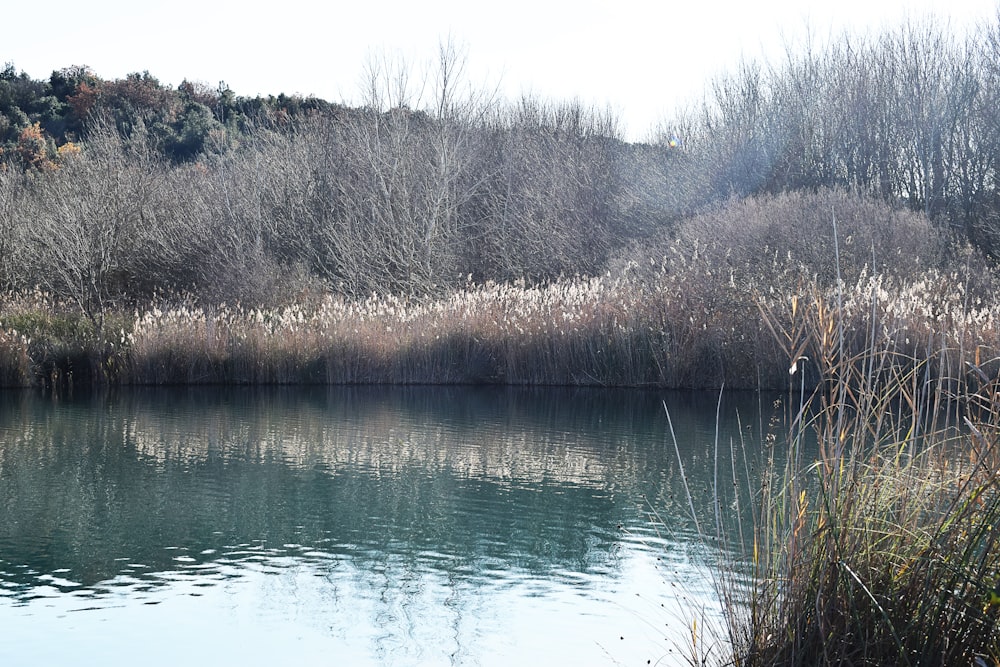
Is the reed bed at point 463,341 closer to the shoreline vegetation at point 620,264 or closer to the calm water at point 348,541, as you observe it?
the shoreline vegetation at point 620,264

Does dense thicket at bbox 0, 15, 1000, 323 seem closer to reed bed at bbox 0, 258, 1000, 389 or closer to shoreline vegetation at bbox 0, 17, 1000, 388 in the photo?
shoreline vegetation at bbox 0, 17, 1000, 388

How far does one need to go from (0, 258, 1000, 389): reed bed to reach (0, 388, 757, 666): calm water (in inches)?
106

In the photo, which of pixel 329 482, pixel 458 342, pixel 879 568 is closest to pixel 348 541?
pixel 329 482

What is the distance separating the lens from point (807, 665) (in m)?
2.71

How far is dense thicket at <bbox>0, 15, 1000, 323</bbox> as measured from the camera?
19281 millimetres

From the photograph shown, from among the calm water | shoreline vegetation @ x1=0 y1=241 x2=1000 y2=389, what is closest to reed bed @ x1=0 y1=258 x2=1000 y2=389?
shoreline vegetation @ x1=0 y1=241 x2=1000 y2=389

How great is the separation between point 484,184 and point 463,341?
11.0 m

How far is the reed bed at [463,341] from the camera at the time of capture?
12617 millimetres

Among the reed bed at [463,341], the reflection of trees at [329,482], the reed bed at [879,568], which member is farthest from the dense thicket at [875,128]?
the reed bed at [879,568]

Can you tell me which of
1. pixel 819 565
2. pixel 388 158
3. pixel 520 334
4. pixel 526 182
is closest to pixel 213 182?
pixel 388 158

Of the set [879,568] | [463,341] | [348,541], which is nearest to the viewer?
[879,568]

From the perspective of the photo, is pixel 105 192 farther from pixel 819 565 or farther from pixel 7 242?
pixel 819 565

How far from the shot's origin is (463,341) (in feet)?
44.8

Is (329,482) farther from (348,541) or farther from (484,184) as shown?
(484,184)
